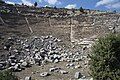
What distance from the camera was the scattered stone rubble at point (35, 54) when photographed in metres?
29.3

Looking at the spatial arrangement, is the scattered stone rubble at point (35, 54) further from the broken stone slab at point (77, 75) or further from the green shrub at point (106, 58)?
the green shrub at point (106, 58)

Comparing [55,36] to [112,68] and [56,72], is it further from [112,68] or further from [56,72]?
[112,68]

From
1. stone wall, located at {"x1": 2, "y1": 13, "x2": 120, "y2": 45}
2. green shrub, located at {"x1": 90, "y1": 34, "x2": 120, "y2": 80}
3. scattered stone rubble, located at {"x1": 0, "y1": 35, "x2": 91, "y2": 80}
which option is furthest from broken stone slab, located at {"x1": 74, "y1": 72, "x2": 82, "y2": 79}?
stone wall, located at {"x1": 2, "y1": 13, "x2": 120, "y2": 45}

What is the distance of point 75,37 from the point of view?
42.2m

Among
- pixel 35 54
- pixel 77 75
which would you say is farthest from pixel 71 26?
pixel 77 75

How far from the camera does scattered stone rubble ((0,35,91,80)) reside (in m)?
29.3

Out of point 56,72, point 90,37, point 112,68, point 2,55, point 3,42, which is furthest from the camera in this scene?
point 90,37

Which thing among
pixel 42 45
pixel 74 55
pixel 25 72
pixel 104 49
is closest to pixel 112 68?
pixel 104 49

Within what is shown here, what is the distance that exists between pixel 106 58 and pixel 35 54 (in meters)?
12.7

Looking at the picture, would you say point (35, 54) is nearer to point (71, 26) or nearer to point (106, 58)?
point (106, 58)

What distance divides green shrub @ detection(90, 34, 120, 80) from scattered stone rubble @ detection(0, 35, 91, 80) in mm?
4530

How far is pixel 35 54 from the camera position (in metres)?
33.0

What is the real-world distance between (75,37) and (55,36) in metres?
2.49

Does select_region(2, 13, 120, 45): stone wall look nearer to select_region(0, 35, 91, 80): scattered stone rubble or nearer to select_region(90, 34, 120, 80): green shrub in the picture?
select_region(0, 35, 91, 80): scattered stone rubble
